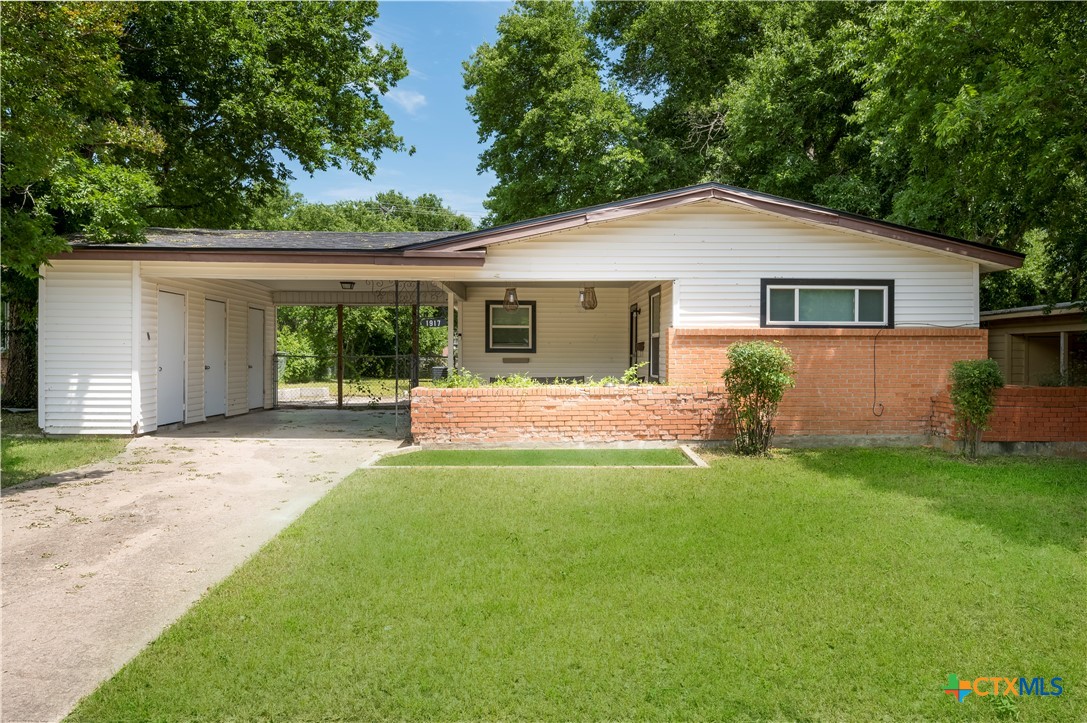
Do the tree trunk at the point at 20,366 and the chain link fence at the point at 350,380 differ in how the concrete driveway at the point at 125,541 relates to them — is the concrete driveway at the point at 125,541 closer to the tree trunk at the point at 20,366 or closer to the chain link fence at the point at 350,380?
the tree trunk at the point at 20,366

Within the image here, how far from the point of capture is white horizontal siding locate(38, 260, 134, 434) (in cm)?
1016

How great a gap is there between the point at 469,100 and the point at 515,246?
16.3m

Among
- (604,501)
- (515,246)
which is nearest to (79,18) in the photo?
(515,246)

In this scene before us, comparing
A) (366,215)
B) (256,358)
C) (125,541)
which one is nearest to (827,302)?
(125,541)

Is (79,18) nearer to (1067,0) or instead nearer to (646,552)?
(646,552)

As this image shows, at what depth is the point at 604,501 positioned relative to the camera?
6.06 metres

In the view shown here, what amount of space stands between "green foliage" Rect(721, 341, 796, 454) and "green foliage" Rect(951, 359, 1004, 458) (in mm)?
2139

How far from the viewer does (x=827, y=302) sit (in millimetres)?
10148

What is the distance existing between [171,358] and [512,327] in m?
6.86

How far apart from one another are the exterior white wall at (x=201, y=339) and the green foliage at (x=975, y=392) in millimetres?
12361

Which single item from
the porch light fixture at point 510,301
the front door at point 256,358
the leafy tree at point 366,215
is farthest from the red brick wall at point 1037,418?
the leafy tree at point 366,215

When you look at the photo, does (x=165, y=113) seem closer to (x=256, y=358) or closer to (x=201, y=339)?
(x=256, y=358)

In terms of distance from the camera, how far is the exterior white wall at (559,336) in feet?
47.8

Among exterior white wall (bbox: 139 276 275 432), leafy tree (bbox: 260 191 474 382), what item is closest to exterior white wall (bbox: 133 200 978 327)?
exterior white wall (bbox: 139 276 275 432)
